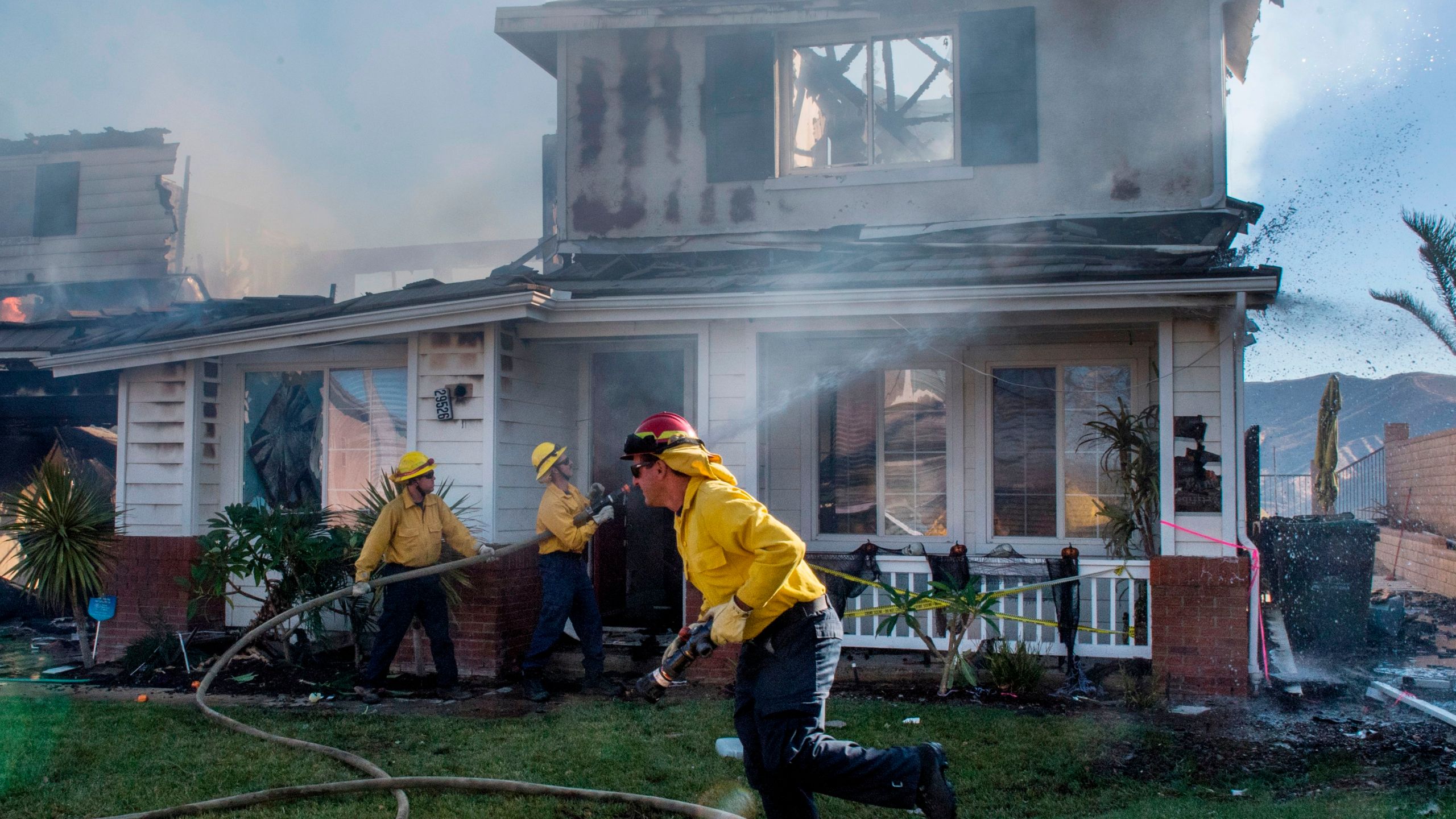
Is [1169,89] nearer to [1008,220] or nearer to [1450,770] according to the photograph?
[1008,220]

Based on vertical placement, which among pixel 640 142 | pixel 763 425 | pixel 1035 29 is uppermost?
pixel 1035 29

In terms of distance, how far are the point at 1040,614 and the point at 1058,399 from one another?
2.07 m

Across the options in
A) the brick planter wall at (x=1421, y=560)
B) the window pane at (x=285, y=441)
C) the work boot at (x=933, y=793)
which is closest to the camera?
the work boot at (x=933, y=793)

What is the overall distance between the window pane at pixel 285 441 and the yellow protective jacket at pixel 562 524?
3155mm

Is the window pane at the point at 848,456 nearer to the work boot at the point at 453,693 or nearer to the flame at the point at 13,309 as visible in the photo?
the work boot at the point at 453,693

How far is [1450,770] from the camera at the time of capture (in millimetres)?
5512

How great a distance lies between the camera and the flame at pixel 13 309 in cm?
1744

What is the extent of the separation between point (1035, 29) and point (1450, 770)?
7055mm

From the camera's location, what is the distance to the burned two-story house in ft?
26.7

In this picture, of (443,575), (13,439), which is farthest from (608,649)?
(13,439)

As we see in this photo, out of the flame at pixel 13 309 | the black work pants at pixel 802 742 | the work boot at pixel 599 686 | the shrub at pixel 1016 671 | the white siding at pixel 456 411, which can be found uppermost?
the flame at pixel 13 309

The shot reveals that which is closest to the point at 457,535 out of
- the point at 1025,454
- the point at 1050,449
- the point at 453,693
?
the point at 453,693

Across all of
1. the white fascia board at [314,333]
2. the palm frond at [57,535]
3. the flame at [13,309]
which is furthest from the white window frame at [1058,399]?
the flame at [13,309]

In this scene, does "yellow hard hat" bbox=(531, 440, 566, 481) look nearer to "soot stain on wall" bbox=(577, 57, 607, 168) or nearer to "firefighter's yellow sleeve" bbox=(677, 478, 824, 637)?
"firefighter's yellow sleeve" bbox=(677, 478, 824, 637)
